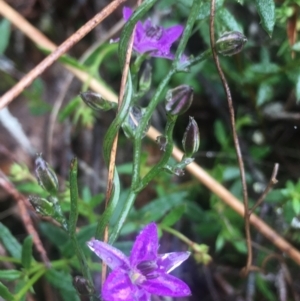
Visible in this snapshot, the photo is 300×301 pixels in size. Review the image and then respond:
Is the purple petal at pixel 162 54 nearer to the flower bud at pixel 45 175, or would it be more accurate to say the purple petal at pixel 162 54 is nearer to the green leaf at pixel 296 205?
the flower bud at pixel 45 175

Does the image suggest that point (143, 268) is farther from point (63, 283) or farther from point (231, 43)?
point (231, 43)

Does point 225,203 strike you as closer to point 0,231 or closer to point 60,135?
point 0,231

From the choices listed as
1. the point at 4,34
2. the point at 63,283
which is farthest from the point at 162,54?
the point at 4,34

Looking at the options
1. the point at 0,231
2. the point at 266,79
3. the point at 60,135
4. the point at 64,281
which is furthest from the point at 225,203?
the point at 60,135

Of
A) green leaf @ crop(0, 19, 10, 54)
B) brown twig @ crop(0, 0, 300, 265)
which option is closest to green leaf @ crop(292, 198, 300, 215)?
brown twig @ crop(0, 0, 300, 265)

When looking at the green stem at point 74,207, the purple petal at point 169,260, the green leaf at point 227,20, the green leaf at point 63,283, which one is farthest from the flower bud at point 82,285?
the green leaf at point 227,20

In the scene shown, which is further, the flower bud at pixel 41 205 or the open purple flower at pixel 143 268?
the flower bud at pixel 41 205

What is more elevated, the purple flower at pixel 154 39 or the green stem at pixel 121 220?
the purple flower at pixel 154 39

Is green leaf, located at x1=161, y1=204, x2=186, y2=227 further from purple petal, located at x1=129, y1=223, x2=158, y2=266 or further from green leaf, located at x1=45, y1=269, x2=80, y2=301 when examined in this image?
purple petal, located at x1=129, y1=223, x2=158, y2=266
